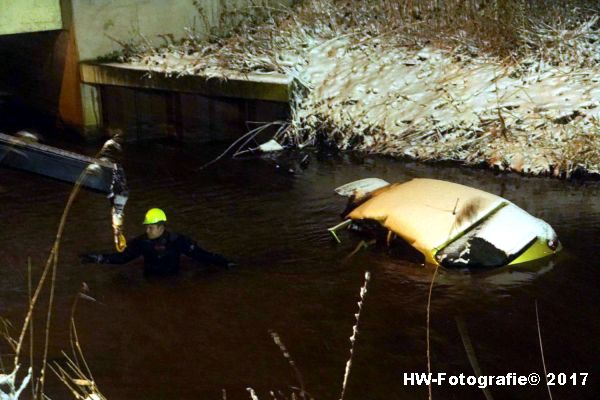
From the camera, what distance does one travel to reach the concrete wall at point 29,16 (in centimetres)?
1677

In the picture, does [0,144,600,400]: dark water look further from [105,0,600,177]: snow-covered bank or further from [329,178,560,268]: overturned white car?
[105,0,600,177]: snow-covered bank

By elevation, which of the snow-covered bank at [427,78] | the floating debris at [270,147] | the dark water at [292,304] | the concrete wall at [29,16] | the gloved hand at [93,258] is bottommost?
the dark water at [292,304]

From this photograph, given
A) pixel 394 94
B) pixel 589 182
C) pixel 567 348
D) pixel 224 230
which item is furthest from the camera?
pixel 394 94

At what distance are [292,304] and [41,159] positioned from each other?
10.4ft

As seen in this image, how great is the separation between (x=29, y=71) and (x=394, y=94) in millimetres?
8624

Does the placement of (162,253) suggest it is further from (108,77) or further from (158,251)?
(108,77)

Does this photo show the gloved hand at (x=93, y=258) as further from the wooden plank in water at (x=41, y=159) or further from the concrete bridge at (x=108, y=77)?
the concrete bridge at (x=108, y=77)

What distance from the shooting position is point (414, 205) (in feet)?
32.4

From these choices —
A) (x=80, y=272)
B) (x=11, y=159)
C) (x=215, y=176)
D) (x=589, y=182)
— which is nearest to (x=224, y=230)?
(x=80, y=272)

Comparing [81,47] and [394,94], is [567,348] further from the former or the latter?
[81,47]

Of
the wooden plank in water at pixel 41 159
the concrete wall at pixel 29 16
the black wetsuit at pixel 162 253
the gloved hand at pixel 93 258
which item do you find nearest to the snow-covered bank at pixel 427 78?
the concrete wall at pixel 29 16

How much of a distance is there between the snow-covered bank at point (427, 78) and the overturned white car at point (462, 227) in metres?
3.99

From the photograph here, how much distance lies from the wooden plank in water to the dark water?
188cm

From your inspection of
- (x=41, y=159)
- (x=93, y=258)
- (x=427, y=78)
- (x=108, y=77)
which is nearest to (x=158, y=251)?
(x=93, y=258)
